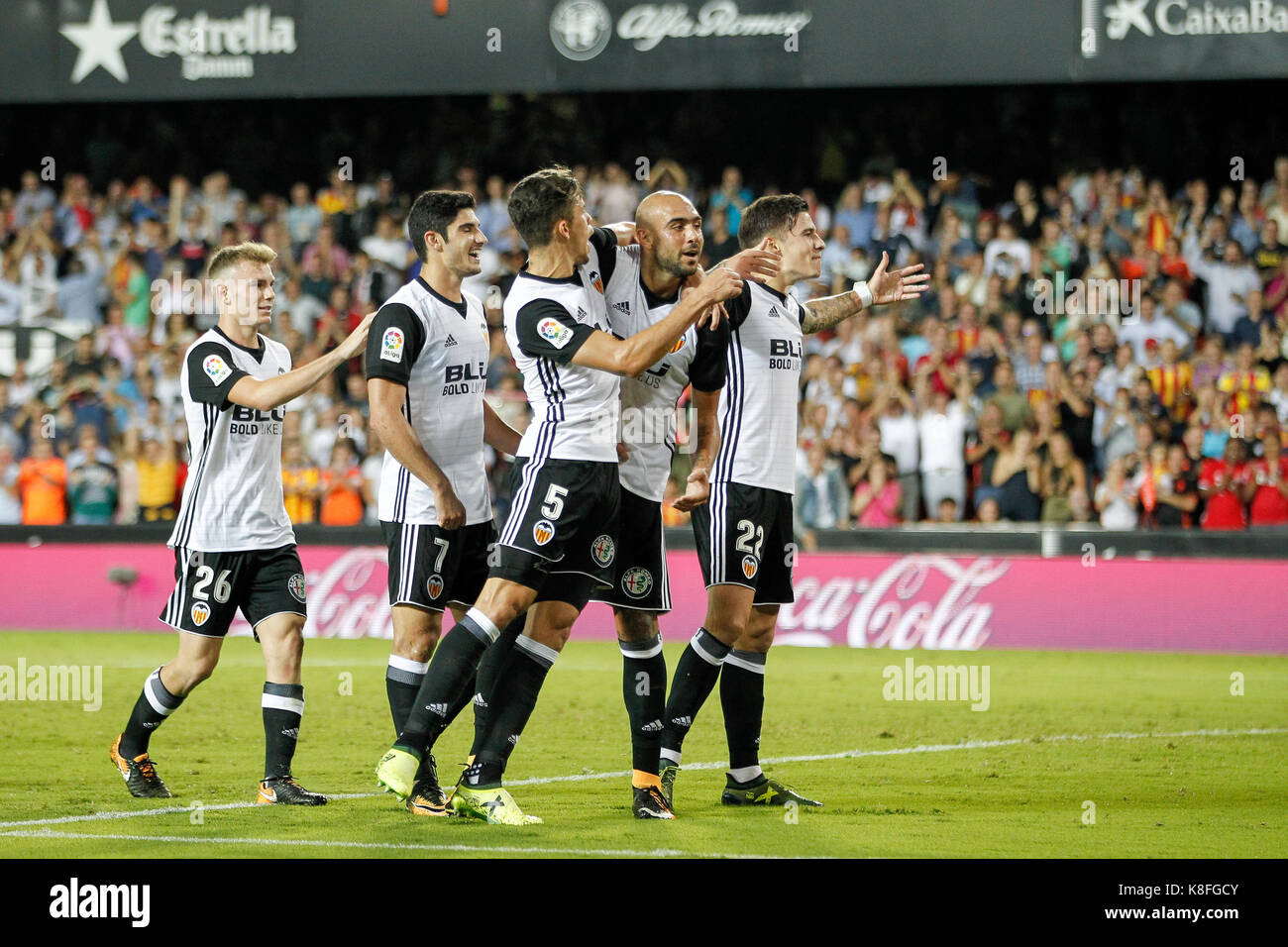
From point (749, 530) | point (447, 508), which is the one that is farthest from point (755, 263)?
point (447, 508)

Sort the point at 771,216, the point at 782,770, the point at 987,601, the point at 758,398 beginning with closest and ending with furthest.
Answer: the point at 758,398, the point at 771,216, the point at 782,770, the point at 987,601

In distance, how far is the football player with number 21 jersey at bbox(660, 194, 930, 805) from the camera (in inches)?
260

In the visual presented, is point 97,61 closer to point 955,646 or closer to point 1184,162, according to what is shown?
point 955,646

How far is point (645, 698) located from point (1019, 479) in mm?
8818

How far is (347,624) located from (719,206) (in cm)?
684

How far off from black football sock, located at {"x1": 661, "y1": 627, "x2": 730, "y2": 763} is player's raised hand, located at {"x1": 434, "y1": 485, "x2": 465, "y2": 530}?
1.15 meters

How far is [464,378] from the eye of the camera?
6590 millimetres

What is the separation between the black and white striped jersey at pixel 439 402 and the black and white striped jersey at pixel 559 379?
0.47 m

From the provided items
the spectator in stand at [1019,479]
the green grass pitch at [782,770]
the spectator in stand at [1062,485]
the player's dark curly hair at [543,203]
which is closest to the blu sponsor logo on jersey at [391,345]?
the player's dark curly hair at [543,203]

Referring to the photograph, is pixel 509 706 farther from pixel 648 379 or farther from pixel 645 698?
pixel 648 379

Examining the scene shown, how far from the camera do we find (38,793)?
6797 mm

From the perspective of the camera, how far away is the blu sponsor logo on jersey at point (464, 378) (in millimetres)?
6543

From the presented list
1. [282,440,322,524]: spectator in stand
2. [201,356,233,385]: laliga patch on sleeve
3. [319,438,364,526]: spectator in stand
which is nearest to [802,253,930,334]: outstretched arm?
[201,356,233,385]: laliga patch on sleeve

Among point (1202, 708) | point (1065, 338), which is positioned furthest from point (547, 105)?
point (1202, 708)
